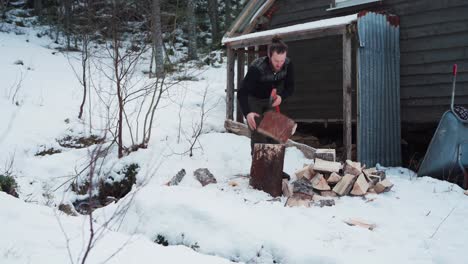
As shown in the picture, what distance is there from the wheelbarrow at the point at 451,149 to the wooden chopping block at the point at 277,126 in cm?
232

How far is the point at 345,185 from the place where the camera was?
507 centimetres

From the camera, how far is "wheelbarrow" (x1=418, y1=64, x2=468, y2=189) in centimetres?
584

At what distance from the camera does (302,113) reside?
962 cm

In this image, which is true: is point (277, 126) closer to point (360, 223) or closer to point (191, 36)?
point (360, 223)

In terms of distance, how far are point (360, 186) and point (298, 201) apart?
2.83ft

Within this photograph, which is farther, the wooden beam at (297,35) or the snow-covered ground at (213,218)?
the wooden beam at (297,35)

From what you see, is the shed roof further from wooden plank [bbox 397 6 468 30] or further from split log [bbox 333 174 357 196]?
split log [bbox 333 174 357 196]

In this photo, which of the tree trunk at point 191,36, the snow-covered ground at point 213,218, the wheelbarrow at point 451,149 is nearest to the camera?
the snow-covered ground at point 213,218

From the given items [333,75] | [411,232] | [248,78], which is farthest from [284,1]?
[411,232]

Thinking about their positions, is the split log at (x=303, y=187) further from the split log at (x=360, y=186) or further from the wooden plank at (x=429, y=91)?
the wooden plank at (x=429, y=91)

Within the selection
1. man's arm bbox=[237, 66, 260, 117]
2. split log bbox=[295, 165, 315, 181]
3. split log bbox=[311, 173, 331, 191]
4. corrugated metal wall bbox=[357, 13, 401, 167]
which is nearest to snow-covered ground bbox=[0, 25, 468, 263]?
split log bbox=[311, 173, 331, 191]

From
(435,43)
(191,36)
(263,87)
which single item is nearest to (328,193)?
(263,87)

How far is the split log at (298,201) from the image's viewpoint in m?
4.67

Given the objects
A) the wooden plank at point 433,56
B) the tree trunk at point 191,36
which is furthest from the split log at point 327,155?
the tree trunk at point 191,36
